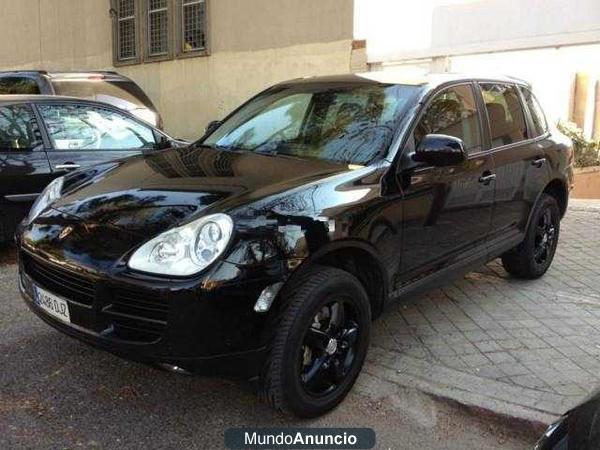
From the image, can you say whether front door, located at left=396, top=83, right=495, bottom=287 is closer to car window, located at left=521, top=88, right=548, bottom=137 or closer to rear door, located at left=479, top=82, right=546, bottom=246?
rear door, located at left=479, top=82, right=546, bottom=246

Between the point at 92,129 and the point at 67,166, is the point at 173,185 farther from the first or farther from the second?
the point at 92,129

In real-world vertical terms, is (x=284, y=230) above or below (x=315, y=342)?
above

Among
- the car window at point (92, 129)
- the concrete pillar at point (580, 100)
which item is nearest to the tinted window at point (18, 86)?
the car window at point (92, 129)

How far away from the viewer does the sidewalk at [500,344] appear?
139 inches

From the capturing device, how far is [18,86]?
373 inches

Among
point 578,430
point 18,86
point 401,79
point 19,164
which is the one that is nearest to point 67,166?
point 19,164

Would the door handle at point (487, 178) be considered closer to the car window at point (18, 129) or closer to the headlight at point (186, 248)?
the headlight at point (186, 248)

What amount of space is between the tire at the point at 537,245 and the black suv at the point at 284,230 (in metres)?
0.56

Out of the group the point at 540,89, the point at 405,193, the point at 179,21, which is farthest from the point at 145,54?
the point at 405,193

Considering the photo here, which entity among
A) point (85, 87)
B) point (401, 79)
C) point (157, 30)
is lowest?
point (85, 87)

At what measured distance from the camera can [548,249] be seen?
5.59 meters

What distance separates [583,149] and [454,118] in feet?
24.4

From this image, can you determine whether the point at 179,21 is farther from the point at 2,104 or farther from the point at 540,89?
the point at 2,104

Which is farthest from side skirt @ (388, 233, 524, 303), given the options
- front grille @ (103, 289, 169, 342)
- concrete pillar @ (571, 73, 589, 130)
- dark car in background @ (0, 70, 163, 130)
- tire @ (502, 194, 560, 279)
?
concrete pillar @ (571, 73, 589, 130)
